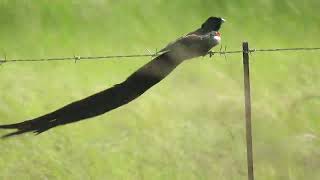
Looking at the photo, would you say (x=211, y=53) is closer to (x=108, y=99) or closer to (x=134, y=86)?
(x=134, y=86)

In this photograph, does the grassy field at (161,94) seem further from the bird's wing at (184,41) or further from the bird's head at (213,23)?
the bird's wing at (184,41)

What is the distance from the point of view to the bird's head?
714cm

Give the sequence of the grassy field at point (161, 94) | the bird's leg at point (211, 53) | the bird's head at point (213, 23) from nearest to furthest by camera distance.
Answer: the grassy field at point (161, 94), the bird's leg at point (211, 53), the bird's head at point (213, 23)

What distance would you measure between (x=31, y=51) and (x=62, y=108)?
786mm

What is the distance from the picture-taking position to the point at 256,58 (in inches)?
296

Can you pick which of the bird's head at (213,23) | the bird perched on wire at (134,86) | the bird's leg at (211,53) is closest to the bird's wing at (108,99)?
the bird perched on wire at (134,86)

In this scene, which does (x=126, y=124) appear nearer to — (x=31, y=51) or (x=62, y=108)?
(x=62, y=108)

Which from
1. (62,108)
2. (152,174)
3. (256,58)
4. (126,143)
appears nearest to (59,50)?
(62,108)

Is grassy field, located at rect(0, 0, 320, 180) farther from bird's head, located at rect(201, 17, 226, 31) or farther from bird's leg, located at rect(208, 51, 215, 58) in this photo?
bird's leg, located at rect(208, 51, 215, 58)

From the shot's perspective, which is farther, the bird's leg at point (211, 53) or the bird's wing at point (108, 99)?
the bird's leg at point (211, 53)

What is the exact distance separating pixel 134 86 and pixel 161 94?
12.6 inches

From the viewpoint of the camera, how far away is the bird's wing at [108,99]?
663 cm

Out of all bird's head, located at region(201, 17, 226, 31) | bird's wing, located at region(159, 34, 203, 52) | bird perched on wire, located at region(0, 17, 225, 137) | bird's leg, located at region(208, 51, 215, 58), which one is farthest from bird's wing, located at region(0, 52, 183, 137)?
bird's head, located at region(201, 17, 226, 31)

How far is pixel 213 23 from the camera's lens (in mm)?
7230
